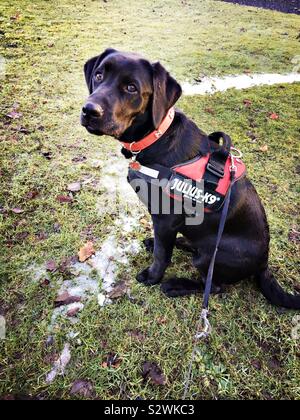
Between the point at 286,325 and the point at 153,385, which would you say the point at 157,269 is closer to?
the point at 153,385

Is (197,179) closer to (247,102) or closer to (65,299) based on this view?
(65,299)

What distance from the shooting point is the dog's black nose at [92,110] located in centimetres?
194

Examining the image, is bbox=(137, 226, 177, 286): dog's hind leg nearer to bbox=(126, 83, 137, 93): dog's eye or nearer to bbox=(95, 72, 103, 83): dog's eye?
bbox=(126, 83, 137, 93): dog's eye

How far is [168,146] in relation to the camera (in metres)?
2.23

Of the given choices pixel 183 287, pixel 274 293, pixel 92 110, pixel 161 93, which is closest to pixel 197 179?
pixel 161 93

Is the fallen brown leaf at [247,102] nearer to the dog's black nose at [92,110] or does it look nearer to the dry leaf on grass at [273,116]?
the dry leaf on grass at [273,116]

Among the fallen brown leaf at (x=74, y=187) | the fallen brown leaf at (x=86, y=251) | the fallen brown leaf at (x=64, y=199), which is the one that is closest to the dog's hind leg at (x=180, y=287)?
the fallen brown leaf at (x=86, y=251)

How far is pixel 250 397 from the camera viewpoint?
7.14 ft

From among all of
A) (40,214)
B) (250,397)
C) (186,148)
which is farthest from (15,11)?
(250,397)

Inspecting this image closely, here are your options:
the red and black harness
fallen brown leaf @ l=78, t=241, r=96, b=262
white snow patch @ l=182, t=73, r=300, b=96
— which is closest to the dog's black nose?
the red and black harness

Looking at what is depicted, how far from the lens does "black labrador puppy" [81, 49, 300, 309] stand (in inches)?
81.4

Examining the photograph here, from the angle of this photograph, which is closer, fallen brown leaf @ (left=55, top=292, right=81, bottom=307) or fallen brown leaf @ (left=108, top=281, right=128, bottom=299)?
fallen brown leaf @ (left=55, top=292, right=81, bottom=307)

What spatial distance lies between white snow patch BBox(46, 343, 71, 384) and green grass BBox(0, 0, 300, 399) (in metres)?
0.04
